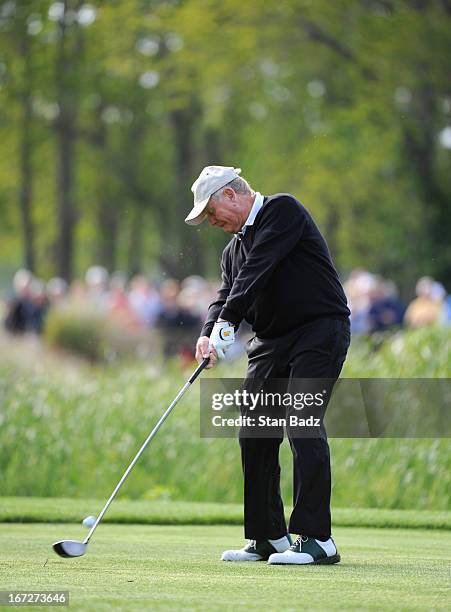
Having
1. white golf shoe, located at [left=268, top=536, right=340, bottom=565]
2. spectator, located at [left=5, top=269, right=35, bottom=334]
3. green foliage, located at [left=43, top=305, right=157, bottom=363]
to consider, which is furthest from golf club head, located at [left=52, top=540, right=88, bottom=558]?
spectator, located at [left=5, top=269, right=35, bottom=334]

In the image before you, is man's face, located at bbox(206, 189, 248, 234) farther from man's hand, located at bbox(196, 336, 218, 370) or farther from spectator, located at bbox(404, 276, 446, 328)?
spectator, located at bbox(404, 276, 446, 328)

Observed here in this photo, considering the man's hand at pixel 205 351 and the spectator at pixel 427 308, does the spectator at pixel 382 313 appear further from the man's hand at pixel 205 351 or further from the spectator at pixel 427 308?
the man's hand at pixel 205 351

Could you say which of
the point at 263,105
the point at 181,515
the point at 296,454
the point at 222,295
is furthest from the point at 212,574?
the point at 263,105

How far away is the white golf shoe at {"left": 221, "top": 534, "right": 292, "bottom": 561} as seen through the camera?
21.9 feet

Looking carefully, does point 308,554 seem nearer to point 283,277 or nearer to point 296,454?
point 296,454

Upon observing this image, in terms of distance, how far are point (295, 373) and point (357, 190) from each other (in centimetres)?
2614

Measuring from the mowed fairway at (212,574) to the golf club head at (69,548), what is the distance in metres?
0.05

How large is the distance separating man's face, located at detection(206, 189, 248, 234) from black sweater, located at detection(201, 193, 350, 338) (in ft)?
0.22

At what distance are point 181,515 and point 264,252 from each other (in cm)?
329

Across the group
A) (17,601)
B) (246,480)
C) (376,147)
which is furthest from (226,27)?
(17,601)

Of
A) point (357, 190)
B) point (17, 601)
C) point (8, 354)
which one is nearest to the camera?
point (17, 601)

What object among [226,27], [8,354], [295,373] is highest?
[226,27]

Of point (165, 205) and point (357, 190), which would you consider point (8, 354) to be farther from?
point (165, 205)

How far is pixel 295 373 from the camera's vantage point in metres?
6.59
